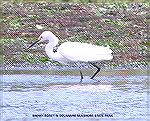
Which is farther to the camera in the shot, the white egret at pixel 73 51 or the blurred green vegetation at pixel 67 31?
the blurred green vegetation at pixel 67 31

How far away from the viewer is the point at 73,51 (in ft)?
19.0

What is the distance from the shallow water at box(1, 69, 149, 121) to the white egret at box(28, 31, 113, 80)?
175mm

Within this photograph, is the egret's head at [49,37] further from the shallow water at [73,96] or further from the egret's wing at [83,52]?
the shallow water at [73,96]

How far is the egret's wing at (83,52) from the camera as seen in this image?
577 centimetres

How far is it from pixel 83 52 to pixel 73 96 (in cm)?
53

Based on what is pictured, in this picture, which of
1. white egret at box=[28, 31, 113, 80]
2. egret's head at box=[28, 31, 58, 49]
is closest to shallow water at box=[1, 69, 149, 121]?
white egret at box=[28, 31, 113, 80]

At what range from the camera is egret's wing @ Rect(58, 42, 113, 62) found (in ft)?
18.9

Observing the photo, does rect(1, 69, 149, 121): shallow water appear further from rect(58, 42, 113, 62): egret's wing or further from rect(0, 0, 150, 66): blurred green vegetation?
rect(0, 0, 150, 66): blurred green vegetation

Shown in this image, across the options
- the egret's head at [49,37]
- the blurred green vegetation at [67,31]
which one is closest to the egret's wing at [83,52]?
the egret's head at [49,37]

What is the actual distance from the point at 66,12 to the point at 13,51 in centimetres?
72

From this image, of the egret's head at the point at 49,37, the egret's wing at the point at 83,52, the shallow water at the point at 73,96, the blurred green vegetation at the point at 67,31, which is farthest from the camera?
the blurred green vegetation at the point at 67,31

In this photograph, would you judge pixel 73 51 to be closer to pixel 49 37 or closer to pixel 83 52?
pixel 83 52

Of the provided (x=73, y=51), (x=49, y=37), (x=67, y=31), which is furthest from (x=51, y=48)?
(x=67, y=31)

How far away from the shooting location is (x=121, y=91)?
18.2ft
